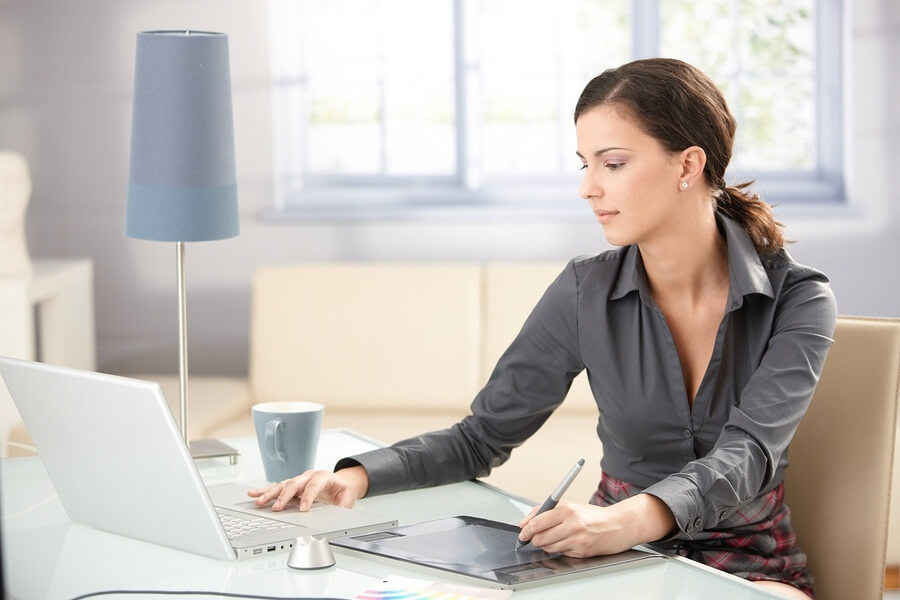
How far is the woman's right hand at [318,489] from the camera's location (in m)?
1.41

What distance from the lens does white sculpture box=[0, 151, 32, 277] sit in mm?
3342

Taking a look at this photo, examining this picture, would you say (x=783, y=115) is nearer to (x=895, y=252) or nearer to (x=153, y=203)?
(x=895, y=252)

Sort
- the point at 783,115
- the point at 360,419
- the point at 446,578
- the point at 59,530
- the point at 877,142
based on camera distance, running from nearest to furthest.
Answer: the point at 446,578
the point at 59,530
the point at 360,419
the point at 877,142
the point at 783,115

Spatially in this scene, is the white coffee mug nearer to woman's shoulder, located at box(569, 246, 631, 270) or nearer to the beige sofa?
woman's shoulder, located at box(569, 246, 631, 270)

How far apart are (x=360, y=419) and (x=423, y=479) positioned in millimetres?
1636

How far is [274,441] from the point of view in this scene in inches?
63.9

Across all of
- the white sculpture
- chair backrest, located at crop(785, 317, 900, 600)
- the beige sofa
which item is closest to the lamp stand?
chair backrest, located at crop(785, 317, 900, 600)

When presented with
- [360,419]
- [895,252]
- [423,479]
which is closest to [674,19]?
[895,252]

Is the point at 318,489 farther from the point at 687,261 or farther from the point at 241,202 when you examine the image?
the point at 241,202

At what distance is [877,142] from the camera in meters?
3.72

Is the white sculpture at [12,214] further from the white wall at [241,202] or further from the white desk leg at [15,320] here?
the white wall at [241,202]

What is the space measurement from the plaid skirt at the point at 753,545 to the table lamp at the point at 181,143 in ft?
2.46

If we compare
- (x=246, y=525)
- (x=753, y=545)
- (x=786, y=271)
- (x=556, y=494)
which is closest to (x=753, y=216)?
(x=786, y=271)

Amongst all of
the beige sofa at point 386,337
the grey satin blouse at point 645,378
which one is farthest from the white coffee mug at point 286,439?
the beige sofa at point 386,337
